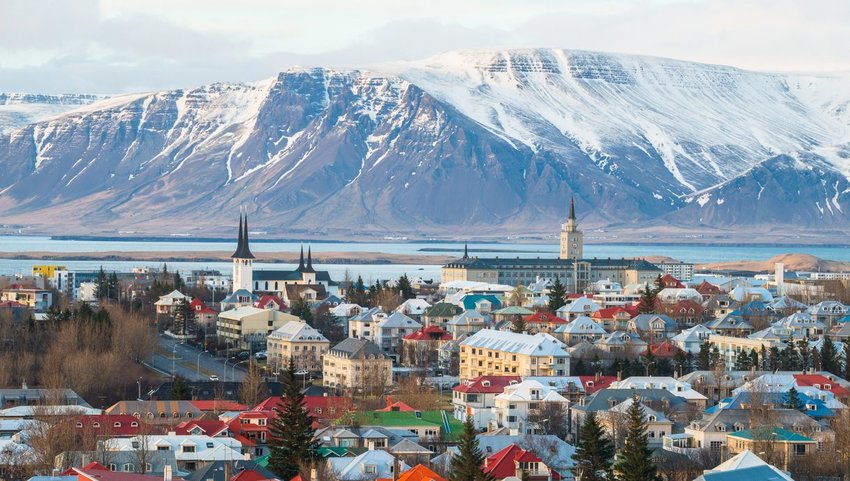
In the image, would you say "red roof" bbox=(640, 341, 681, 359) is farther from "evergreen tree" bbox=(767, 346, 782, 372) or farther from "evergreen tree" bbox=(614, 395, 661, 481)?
"evergreen tree" bbox=(614, 395, 661, 481)

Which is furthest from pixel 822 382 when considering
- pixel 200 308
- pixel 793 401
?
pixel 200 308

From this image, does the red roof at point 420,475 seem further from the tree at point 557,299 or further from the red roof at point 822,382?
the tree at point 557,299

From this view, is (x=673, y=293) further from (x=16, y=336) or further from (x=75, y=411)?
(x=75, y=411)

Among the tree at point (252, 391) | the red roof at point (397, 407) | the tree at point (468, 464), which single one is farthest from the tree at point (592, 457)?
the tree at point (252, 391)

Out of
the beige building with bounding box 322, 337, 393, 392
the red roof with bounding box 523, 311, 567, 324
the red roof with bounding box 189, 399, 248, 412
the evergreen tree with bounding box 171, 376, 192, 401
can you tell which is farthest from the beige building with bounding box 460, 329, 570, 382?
the red roof with bounding box 189, 399, 248, 412

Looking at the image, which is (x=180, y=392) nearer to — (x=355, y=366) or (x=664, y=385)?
(x=355, y=366)

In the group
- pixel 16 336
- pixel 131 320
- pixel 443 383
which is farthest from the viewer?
pixel 131 320

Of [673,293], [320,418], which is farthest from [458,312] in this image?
[320,418]
